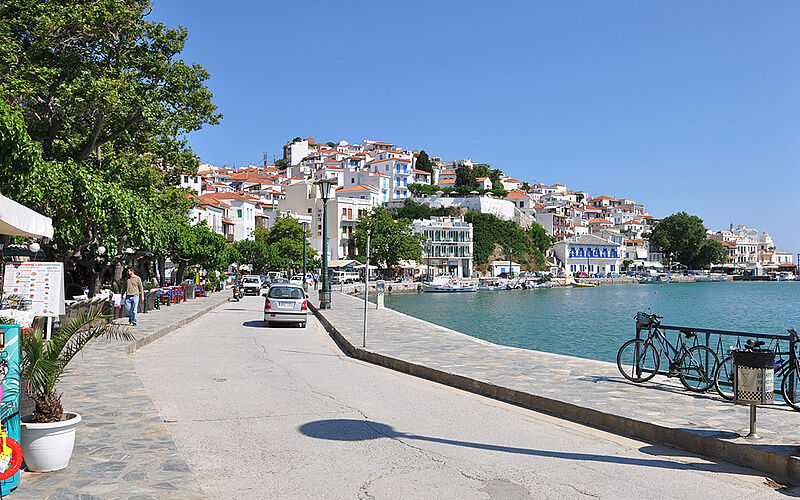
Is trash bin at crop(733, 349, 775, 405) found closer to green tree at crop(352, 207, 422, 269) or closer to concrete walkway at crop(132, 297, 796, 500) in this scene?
concrete walkway at crop(132, 297, 796, 500)

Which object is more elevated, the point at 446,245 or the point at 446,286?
the point at 446,245

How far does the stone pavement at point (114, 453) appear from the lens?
523 cm

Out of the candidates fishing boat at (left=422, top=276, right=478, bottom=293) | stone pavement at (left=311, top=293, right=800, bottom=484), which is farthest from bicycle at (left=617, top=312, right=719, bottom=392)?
fishing boat at (left=422, top=276, right=478, bottom=293)

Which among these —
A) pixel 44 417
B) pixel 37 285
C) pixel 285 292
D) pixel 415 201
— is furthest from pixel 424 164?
pixel 44 417

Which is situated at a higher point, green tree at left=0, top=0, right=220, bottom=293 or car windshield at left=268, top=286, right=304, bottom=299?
green tree at left=0, top=0, right=220, bottom=293

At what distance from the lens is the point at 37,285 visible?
14.7m

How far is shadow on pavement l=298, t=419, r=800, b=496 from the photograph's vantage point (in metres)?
6.87

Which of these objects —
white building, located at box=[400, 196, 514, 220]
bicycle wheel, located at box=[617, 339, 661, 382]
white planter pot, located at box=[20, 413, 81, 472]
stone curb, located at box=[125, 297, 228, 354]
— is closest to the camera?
white planter pot, located at box=[20, 413, 81, 472]

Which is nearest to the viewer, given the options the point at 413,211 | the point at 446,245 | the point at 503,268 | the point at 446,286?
the point at 446,286

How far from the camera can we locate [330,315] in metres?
27.8

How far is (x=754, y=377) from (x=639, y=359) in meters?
3.27

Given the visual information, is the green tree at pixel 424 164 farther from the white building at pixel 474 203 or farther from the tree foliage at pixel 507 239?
the tree foliage at pixel 507 239

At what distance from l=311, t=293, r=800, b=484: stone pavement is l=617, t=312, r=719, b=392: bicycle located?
22 centimetres

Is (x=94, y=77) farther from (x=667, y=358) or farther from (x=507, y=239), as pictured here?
(x=507, y=239)
